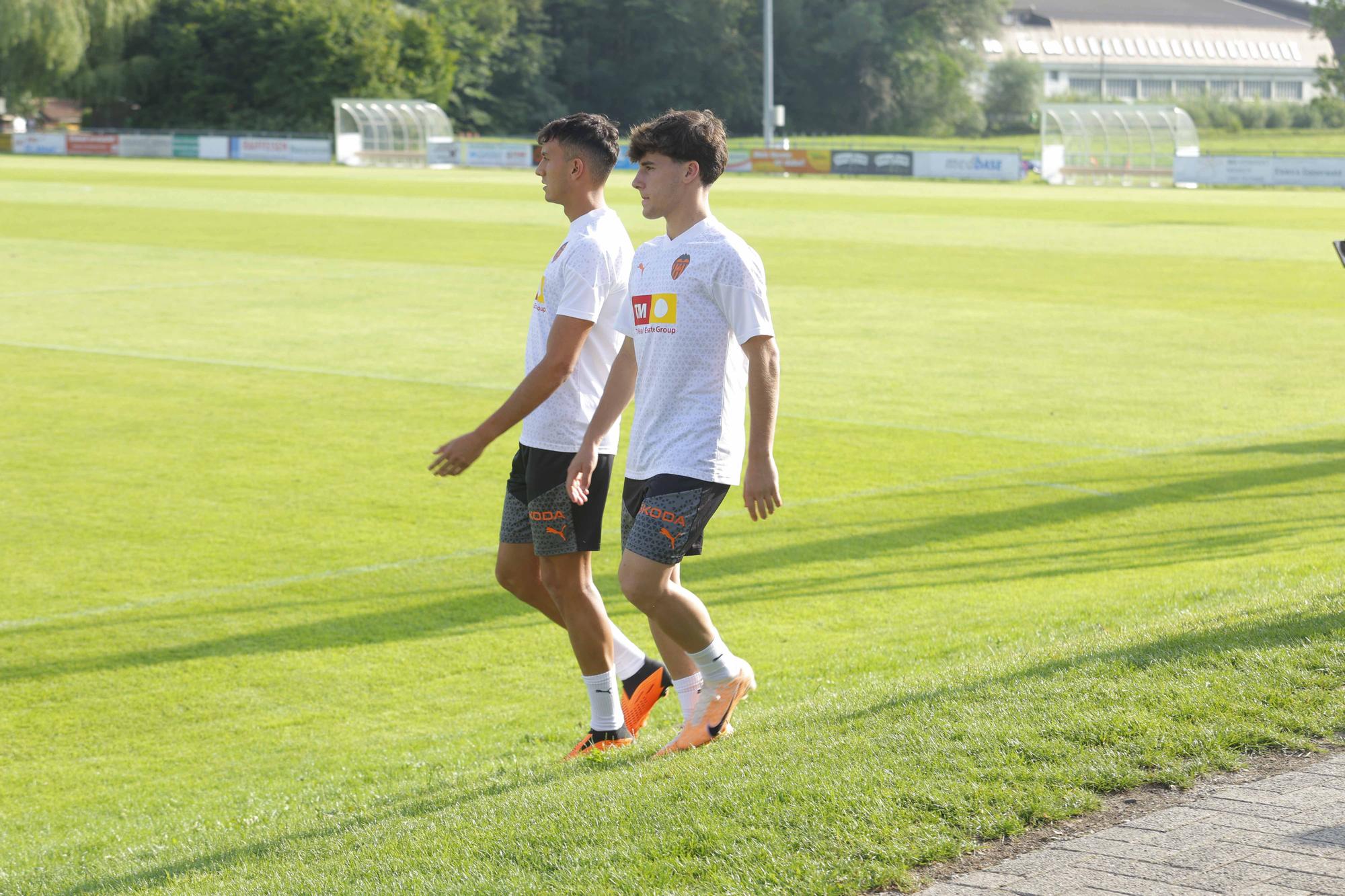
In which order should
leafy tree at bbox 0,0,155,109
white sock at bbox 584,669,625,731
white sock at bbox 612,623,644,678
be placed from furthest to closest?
leafy tree at bbox 0,0,155,109 → white sock at bbox 612,623,644,678 → white sock at bbox 584,669,625,731

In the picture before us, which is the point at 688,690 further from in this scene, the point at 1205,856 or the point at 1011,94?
the point at 1011,94

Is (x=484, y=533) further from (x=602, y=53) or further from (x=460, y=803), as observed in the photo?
(x=602, y=53)

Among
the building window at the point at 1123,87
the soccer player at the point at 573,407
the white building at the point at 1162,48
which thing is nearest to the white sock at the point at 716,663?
the soccer player at the point at 573,407

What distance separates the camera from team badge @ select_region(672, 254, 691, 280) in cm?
534

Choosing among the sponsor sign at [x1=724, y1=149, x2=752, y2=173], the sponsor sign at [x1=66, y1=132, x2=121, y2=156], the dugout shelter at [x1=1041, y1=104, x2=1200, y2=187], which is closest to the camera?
the dugout shelter at [x1=1041, y1=104, x2=1200, y2=187]

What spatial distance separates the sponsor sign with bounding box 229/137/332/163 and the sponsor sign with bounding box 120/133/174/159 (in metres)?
3.52

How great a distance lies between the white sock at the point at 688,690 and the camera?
580cm

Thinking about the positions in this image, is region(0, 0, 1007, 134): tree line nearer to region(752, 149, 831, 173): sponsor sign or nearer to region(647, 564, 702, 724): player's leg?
region(752, 149, 831, 173): sponsor sign

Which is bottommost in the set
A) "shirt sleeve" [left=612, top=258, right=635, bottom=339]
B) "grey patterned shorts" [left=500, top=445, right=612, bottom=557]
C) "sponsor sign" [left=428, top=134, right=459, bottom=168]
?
"grey patterned shorts" [left=500, top=445, right=612, bottom=557]

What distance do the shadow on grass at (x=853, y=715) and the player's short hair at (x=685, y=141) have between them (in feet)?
5.95

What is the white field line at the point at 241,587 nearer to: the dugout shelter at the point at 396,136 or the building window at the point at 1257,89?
the dugout shelter at the point at 396,136

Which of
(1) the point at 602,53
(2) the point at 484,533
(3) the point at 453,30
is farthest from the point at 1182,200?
(1) the point at 602,53

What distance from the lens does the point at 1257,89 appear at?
134 m

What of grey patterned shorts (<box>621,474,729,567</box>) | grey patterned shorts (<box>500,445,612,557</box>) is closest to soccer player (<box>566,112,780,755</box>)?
grey patterned shorts (<box>621,474,729,567</box>)
